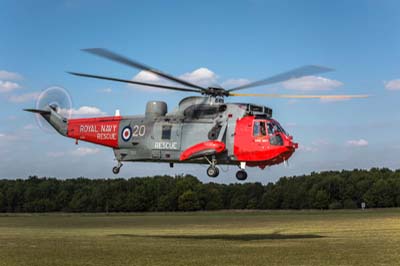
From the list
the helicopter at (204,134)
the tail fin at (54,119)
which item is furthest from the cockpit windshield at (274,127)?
the tail fin at (54,119)

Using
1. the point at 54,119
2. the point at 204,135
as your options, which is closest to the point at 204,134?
the point at 204,135

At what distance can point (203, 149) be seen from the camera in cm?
3844

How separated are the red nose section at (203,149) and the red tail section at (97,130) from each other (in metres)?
6.21

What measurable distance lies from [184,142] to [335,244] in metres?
25.1

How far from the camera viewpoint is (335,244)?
191 feet

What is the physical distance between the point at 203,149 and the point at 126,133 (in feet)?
21.9

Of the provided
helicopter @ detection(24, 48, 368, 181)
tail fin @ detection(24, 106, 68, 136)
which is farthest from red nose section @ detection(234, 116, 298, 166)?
tail fin @ detection(24, 106, 68, 136)

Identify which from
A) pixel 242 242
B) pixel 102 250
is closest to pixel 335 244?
pixel 242 242

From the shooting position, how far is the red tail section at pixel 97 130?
43.2 metres

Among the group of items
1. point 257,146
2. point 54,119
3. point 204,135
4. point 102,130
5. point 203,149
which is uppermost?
point 54,119

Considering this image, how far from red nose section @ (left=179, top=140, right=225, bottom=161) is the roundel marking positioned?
4.67 metres

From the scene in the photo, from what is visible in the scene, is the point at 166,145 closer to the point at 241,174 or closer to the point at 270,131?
the point at 241,174

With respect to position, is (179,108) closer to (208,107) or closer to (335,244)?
(208,107)

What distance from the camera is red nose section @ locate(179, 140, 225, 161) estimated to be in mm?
38022
